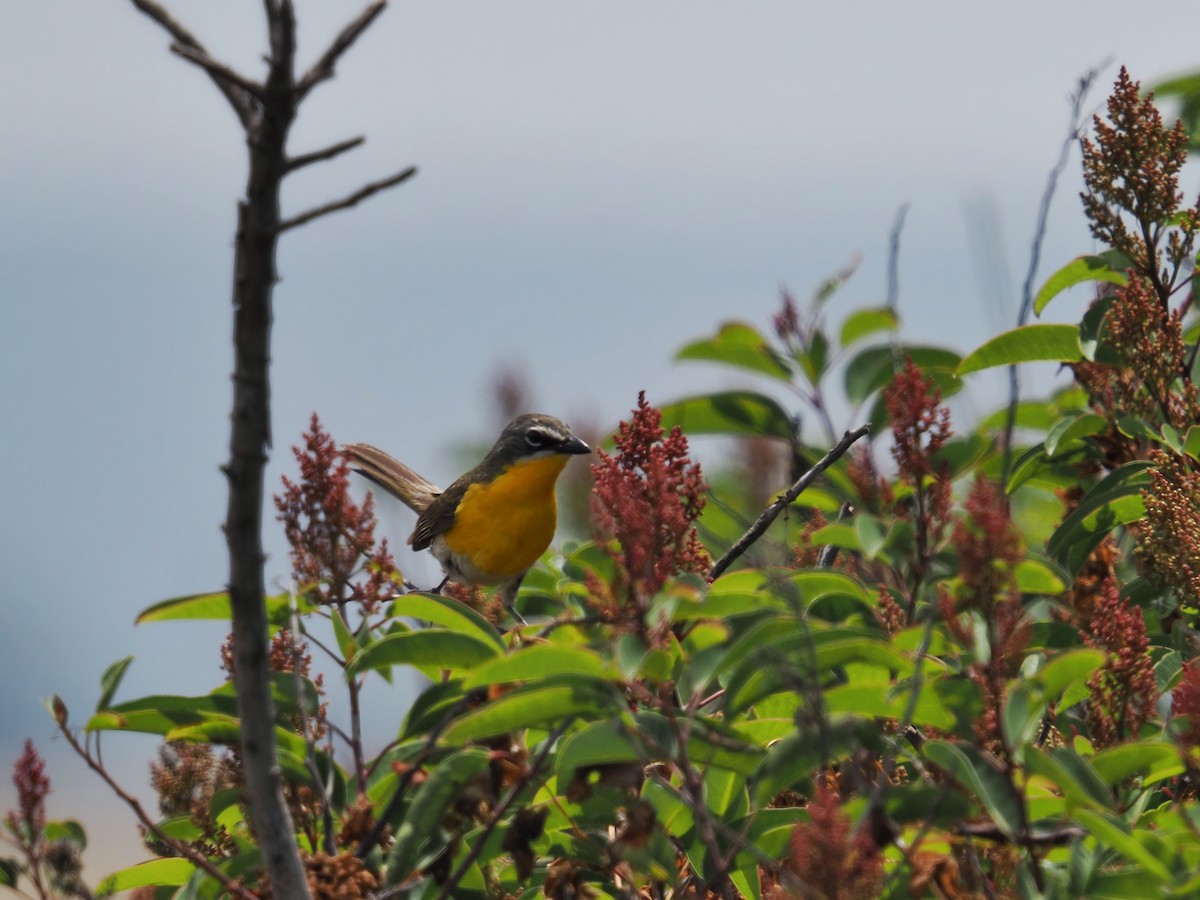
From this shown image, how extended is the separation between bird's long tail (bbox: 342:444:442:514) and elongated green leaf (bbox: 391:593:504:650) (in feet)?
23.5

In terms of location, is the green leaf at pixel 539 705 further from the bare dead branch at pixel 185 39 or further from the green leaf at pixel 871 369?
the green leaf at pixel 871 369

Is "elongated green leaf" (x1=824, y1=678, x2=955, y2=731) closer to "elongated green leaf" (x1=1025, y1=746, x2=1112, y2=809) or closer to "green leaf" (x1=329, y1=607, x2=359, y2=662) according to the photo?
"elongated green leaf" (x1=1025, y1=746, x2=1112, y2=809)

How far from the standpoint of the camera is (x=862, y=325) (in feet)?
17.0

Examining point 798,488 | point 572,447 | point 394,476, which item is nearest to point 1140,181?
point 798,488

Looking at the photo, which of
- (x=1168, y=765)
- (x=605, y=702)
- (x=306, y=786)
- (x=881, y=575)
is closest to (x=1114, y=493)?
(x=881, y=575)

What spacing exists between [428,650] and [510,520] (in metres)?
4.81

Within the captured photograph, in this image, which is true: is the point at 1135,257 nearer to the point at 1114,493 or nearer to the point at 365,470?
the point at 1114,493

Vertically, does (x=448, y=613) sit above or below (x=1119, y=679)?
above

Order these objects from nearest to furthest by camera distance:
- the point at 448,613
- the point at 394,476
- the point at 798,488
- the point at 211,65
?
the point at 211,65 → the point at 448,613 → the point at 798,488 → the point at 394,476

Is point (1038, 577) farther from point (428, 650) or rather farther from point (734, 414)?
point (734, 414)

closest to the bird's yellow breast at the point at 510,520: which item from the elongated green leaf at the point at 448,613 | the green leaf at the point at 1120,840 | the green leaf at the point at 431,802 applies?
the elongated green leaf at the point at 448,613

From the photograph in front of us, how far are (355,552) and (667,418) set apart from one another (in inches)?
83.3

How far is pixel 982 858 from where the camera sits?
9.09 ft

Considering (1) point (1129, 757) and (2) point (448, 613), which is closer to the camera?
(1) point (1129, 757)
